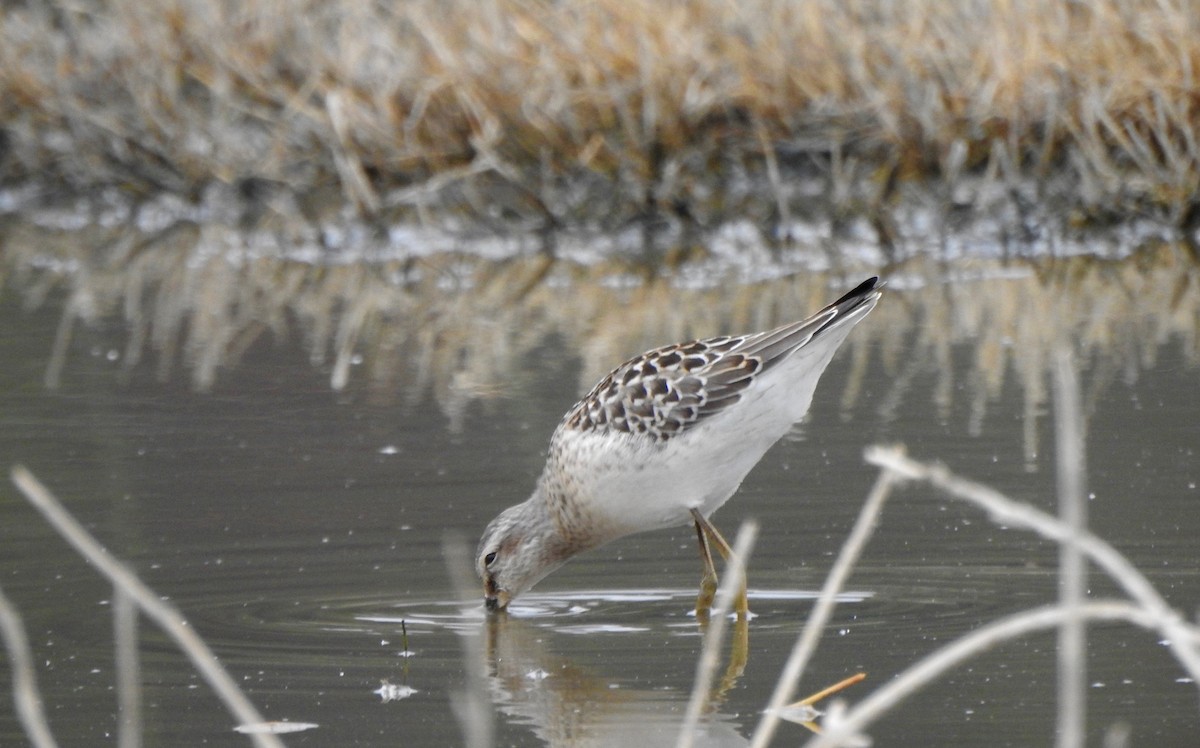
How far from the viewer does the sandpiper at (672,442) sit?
17.7ft

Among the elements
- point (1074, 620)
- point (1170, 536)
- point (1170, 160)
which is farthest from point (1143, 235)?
point (1074, 620)

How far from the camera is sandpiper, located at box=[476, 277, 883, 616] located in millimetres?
5410

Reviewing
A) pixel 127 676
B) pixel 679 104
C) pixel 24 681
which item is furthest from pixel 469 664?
pixel 679 104

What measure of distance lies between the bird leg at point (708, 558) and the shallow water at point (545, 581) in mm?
83

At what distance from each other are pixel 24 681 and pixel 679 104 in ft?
33.1

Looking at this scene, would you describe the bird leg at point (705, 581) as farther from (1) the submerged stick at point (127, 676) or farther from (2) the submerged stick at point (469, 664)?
(1) the submerged stick at point (127, 676)

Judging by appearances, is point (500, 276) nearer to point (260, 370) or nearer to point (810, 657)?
point (260, 370)

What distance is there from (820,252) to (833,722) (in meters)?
9.67

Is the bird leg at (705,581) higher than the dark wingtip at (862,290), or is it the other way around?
the dark wingtip at (862,290)

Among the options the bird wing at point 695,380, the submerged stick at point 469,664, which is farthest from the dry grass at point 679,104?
the submerged stick at point 469,664

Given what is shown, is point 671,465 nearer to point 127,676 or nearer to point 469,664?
point 469,664

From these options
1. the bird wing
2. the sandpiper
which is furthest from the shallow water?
the bird wing

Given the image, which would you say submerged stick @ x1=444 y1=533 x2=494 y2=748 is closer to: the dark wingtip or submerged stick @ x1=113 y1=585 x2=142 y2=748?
submerged stick @ x1=113 y1=585 x2=142 y2=748

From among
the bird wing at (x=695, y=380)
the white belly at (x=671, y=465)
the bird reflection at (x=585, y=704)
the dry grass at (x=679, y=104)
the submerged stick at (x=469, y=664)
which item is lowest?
the bird reflection at (x=585, y=704)
